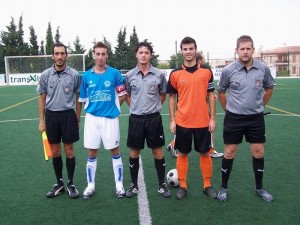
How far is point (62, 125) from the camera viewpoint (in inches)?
159

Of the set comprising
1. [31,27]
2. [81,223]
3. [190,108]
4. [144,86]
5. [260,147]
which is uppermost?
[31,27]

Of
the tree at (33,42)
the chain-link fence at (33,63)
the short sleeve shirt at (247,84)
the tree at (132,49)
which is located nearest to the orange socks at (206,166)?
the short sleeve shirt at (247,84)

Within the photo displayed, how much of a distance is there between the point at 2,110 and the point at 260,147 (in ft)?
35.6

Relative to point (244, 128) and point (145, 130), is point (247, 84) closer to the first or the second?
point (244, 128)

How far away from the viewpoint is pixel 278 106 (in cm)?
1200

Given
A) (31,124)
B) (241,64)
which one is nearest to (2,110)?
(31,124)

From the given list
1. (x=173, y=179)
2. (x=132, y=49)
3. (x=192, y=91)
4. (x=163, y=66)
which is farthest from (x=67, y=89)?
(x=132, y=49)

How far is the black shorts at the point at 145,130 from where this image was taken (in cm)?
400

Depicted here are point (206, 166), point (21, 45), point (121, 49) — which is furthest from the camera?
point (121, 49)

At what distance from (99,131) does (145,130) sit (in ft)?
1.84

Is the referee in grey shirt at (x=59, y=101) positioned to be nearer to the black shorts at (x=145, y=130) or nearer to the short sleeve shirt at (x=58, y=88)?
the short sleeve shirt at (x=58, y=88)

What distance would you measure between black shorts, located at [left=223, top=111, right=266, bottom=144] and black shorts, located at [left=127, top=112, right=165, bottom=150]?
814 millimetres

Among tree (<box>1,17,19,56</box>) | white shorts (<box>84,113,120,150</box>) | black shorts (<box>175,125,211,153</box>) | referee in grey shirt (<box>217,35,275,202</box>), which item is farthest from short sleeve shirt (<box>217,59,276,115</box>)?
tree (<box>1,17,19,56</box>)

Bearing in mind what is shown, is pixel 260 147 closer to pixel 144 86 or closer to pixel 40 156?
pixel 144 86
